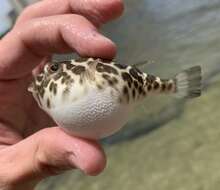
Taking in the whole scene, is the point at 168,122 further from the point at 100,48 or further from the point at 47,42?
the point at 100,48

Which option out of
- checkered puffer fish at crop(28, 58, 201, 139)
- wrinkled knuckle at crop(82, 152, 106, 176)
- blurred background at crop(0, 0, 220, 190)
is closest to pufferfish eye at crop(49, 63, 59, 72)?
checkered puffer fish at crop(28, 58, 201, 139)

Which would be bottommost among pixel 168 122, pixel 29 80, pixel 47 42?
pixel 168 122

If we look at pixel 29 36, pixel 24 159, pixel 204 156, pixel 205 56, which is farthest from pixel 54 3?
pixel 205 56

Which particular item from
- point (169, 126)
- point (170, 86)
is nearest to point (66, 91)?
point (170, 86)

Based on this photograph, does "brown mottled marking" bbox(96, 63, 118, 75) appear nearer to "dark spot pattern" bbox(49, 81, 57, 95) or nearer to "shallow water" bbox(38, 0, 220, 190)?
"dark spot pattern" bbox(49, 81, 57, 95)

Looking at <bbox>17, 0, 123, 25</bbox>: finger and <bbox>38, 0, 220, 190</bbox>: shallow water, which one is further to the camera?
<bbox>38, 0, 220, 190</bbox>: shallow water
